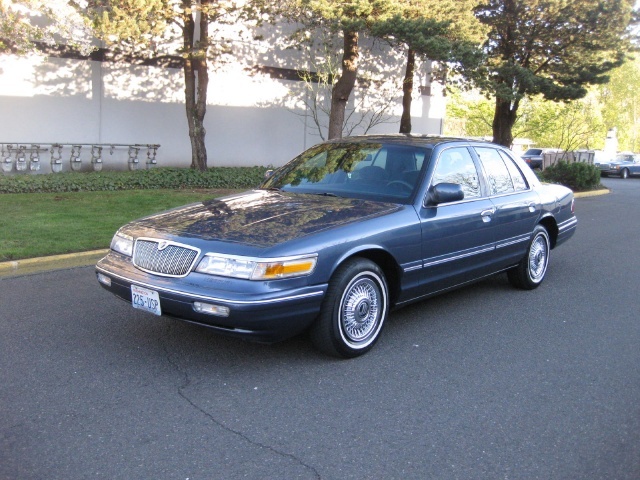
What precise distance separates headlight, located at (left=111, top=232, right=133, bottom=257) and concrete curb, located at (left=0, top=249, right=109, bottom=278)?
9.22 ft

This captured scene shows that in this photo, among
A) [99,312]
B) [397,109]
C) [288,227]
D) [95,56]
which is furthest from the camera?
[397,109]

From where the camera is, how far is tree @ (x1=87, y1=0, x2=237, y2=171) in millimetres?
11977

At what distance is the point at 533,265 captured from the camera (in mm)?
7156

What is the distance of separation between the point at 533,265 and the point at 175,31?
12519mm

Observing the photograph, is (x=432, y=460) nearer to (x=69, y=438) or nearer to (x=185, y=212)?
(x=69, y=438)

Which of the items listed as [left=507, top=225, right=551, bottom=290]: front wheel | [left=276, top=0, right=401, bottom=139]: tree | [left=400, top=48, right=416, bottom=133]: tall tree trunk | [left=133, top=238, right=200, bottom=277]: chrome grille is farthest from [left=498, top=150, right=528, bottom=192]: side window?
[left=400, top=48, right=416, bottom=133]: tall tree trunk

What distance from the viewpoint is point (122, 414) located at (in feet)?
12.6

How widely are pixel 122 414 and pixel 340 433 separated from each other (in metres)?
1.28

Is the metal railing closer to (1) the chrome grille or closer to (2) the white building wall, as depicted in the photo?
(2) the white building wall

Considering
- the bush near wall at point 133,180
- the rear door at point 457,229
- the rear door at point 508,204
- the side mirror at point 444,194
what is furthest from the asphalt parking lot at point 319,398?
the bush near wall at point 133,180

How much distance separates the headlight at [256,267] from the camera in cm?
427

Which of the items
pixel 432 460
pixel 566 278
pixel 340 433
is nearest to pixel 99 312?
pixel 340 433

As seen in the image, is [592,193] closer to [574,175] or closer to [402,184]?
[574,175]

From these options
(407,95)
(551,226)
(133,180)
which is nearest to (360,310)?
(551,226)
